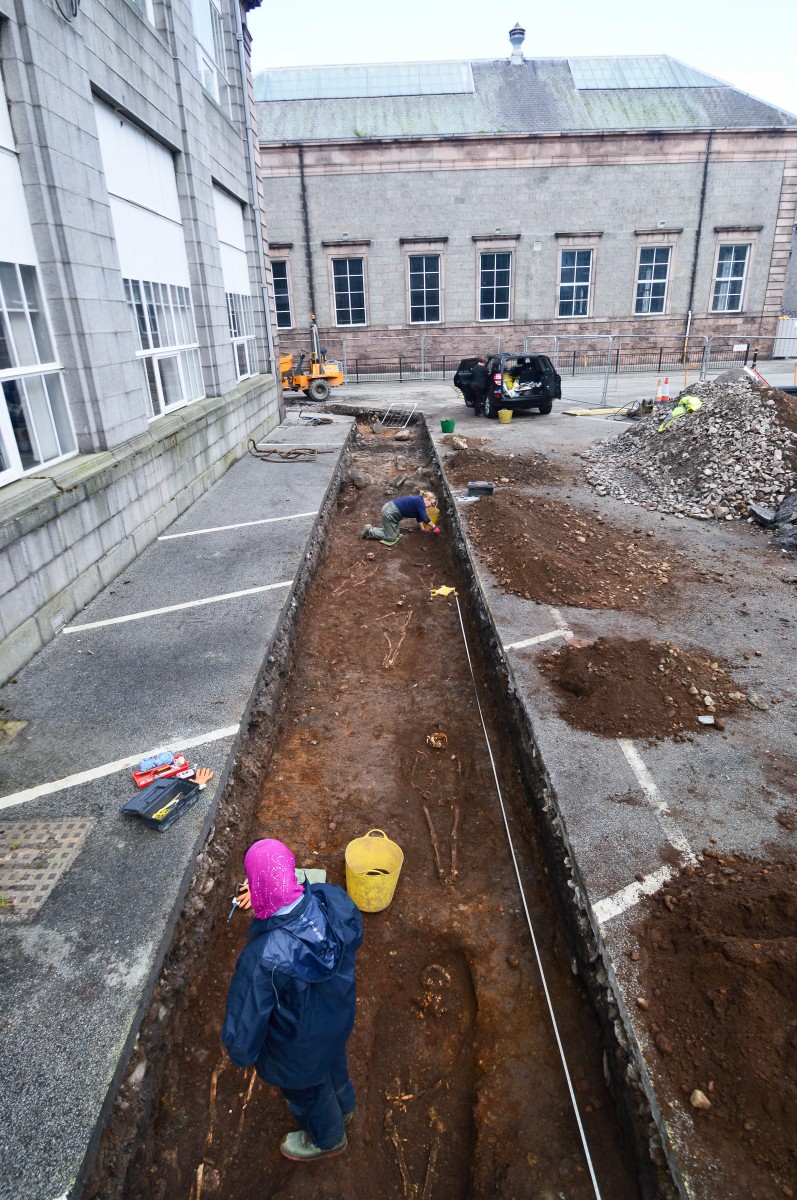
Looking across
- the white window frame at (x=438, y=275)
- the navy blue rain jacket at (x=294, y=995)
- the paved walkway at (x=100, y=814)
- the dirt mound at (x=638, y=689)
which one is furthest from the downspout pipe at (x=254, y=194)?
the navy blue rain jacket at (x=294, y=995)

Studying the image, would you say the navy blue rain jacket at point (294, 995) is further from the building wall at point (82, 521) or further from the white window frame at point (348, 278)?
the white window frame at point (348, 278)

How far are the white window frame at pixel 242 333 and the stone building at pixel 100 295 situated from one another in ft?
5.73

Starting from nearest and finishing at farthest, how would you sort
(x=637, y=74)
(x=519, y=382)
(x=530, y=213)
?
(x=519, y=382), (x=530, y=213), (x=637, y=74)

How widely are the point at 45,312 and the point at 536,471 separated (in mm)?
9037

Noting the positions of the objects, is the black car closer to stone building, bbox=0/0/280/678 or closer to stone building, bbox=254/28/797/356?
stone building, bbox=0/0/280/678

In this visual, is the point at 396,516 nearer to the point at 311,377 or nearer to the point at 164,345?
the point at 164,345

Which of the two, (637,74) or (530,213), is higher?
(637,74)

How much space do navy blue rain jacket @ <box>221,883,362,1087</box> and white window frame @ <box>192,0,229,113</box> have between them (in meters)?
15.1

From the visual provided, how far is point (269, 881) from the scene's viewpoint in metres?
2.70

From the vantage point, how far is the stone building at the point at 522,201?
27234 mm

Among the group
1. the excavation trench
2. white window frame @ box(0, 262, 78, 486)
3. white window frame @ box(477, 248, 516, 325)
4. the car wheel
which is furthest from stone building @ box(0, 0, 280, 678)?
white window frame @ box(477, 248, 516, 325)

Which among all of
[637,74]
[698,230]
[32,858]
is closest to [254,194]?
[32,858]

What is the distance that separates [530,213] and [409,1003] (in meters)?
30.7

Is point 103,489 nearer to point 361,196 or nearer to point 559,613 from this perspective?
point 559,613
